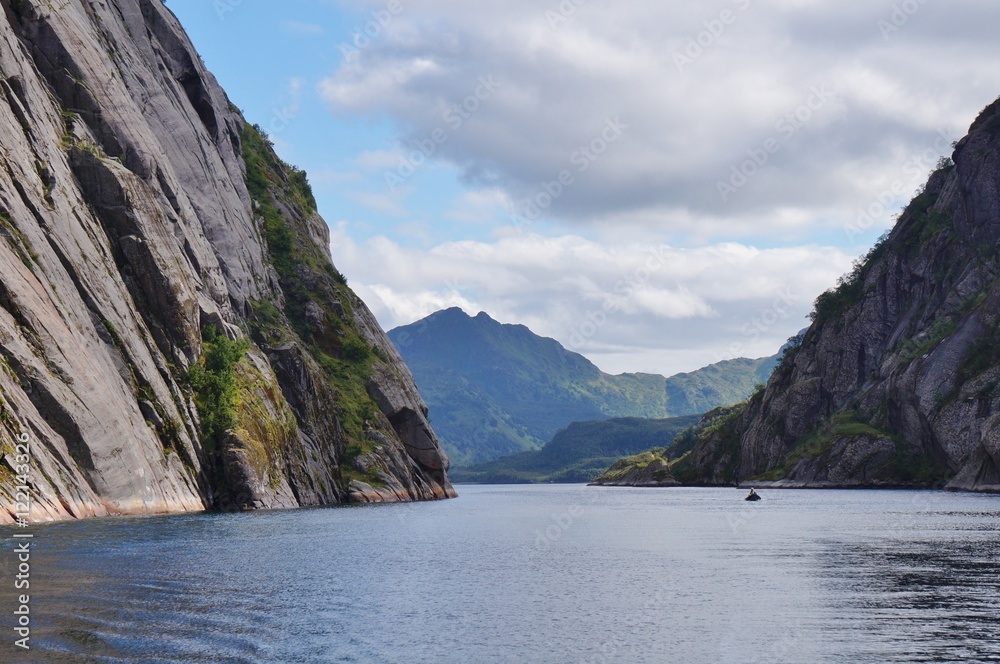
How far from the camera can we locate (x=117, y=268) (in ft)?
330

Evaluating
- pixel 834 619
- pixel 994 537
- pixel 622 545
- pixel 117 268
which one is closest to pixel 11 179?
pixel 117 268

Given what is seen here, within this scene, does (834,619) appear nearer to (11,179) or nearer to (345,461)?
(11,179)
